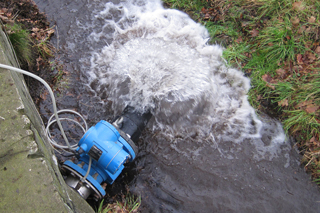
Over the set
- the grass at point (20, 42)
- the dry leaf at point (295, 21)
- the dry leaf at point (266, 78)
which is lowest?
the grass at point (20, 42)

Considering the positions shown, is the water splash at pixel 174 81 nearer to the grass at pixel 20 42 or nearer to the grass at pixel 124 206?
the grass at pixel 20 42

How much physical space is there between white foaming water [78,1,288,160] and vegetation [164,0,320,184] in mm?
221

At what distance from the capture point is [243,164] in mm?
3098

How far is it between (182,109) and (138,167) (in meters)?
1.18

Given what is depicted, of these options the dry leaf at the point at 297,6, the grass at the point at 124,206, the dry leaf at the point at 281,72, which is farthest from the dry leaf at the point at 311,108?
the grass at the point at 124,206

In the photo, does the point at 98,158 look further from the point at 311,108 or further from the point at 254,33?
the point at 254,33

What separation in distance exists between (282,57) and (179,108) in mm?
1893

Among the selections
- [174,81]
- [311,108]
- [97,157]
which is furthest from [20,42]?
[311,108]

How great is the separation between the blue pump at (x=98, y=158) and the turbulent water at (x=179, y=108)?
26.3 inches

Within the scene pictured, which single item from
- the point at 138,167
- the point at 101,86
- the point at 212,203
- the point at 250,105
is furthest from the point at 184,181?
the point at 101,86

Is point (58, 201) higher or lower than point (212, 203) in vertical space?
higher

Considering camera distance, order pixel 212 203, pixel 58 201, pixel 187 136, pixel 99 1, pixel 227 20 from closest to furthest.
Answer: pixel 58 201
pixel 212 203
pixel 187 136
pixel 227 20
pixel 99 1

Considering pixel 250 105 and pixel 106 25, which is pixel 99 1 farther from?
pixel 250 105

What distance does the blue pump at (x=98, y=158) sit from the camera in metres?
2.19
